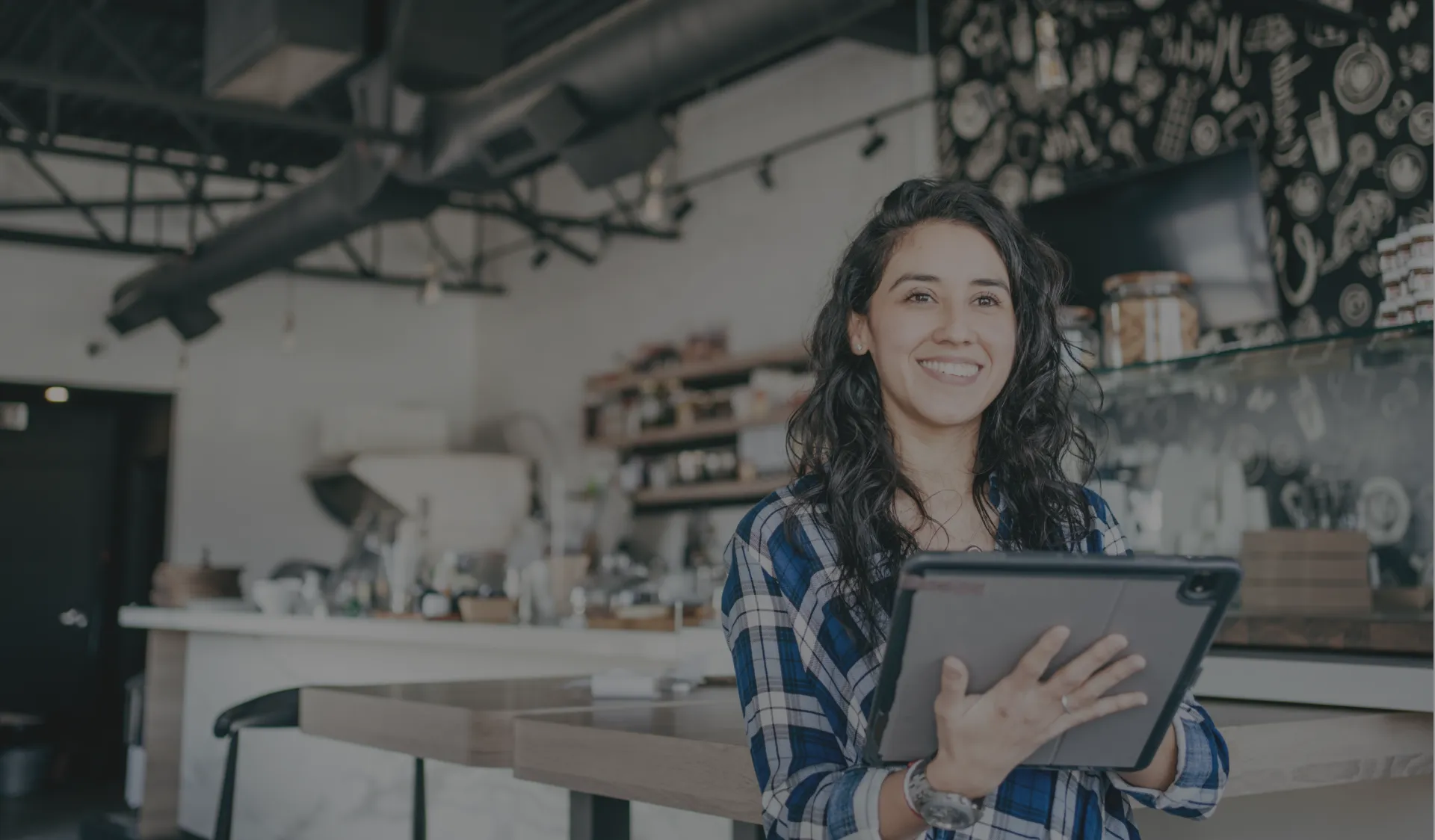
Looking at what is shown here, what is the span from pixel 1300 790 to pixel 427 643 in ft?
9.80

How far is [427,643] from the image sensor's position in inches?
172

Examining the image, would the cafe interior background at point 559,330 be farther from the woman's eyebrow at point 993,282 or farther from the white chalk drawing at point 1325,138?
the woman's eyebrow at point 993,282

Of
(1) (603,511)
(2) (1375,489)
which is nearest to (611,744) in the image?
(2) (1375,489)

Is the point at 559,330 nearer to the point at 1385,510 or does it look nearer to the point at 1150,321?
the point at 1150,321

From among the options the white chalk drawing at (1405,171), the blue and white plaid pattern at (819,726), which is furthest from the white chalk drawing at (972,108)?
the blue and white plaid pattern at (819,726)

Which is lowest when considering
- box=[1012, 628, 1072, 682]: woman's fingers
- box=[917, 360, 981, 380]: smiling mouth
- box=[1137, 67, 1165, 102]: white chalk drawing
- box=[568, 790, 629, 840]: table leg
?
box=[568, 790, 629, 840]: table leg

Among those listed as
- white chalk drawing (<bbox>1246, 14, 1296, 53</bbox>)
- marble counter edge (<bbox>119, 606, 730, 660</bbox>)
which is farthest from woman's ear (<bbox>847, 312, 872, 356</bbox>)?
white chalk drawing (<bbox>1246, 14, 1296, 53</bbox>)

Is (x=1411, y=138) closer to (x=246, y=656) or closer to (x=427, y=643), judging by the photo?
(x=427, y=643)

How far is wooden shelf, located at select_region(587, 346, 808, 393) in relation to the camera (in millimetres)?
7227

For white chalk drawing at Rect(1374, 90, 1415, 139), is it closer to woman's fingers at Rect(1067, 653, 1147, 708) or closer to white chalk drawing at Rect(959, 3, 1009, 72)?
white chalk drawing at Rect(959, 3, 1009, 72)

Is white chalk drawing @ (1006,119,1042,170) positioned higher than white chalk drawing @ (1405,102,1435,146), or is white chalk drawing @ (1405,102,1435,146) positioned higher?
white chalk drawing @ (1006,119,1042,170)

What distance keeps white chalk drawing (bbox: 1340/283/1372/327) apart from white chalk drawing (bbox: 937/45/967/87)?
236cm

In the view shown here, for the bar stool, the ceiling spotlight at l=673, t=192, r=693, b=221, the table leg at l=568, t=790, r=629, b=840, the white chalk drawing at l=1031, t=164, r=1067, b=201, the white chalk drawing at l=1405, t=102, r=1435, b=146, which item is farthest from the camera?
the ceiling spotlight at l=673, t=192, r=693, b=221

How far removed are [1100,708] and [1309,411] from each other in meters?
1.58
